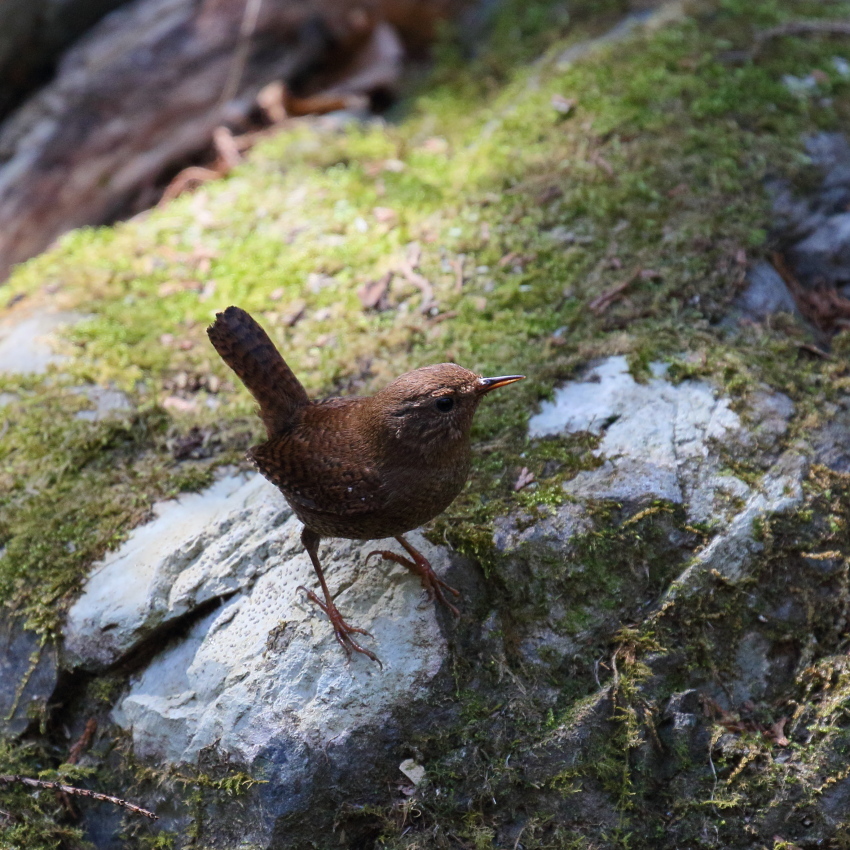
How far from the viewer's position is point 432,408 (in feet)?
10.6

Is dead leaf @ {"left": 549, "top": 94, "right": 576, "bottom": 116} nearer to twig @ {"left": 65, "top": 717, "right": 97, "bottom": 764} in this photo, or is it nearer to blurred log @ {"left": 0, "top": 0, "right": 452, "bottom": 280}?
blurred log @ {"left": 0, "top": 0, "right": 452, "bottom": 280}

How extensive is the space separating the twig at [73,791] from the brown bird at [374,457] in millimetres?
1038

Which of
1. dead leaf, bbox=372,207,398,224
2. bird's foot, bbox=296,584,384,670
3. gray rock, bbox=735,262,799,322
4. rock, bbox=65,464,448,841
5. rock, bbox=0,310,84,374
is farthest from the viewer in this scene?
dead leaf, bbox=372,207,398,224

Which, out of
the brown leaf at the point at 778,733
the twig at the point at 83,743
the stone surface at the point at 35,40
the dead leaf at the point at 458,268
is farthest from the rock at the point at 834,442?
the stone surface at the point at 35,40

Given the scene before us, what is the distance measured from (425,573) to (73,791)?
1.69 meters

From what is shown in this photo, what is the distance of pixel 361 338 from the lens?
459 cm

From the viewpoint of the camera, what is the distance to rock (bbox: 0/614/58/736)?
3.52 metres

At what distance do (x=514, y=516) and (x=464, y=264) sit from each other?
1900 millimetres

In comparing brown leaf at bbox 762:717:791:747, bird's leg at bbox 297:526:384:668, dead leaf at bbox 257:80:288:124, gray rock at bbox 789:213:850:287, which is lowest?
brown leaf at bbox 762:717:791:747

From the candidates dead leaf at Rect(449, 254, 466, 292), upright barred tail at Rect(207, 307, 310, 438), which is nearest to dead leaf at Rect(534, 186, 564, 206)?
dead leaf at Rect(449, 254, 466, 292)

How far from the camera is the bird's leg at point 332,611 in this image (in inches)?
130

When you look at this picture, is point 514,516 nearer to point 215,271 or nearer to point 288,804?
point 288,804

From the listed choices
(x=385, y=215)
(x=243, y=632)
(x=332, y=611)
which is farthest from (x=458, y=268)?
(x=243, y=632)

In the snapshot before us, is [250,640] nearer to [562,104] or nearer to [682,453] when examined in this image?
[682,453]
